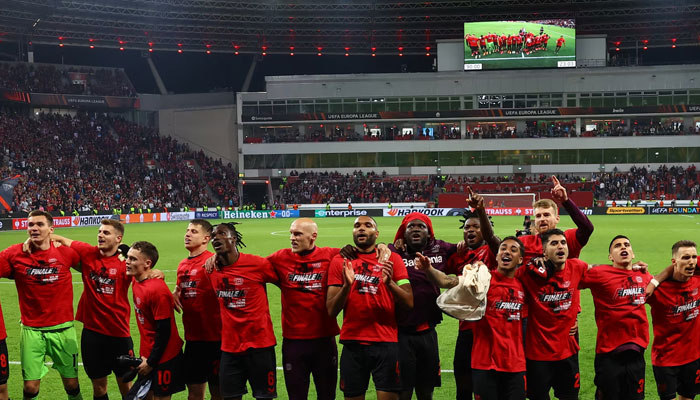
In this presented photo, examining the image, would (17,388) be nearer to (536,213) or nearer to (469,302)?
(469,302)

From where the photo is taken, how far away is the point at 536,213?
25.2 feet

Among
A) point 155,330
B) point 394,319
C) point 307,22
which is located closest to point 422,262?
point 394,319

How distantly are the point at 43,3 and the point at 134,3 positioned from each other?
7545 mm

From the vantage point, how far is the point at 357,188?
2633 inches

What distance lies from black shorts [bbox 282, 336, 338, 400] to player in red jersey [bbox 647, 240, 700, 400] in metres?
3.48

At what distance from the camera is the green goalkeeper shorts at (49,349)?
757 cm

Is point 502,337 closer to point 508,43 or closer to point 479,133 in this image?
point 508,43

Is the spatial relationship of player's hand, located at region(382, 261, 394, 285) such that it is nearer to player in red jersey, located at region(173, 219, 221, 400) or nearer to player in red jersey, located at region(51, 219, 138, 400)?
player in red jersey, located at region(173, 219, 221, 400)

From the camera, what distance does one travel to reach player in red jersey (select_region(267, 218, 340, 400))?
265 inches

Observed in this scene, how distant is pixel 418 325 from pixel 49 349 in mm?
4335

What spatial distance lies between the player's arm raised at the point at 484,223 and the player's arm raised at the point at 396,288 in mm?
1279

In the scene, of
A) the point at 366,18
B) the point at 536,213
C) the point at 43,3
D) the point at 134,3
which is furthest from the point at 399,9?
the point at 536,213

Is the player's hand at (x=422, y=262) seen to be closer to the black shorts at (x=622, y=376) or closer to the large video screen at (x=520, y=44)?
the black shorts at (x=622, y=376)

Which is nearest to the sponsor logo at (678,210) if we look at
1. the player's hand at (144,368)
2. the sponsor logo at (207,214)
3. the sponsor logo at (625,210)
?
the sponsor logo at (625,210)
